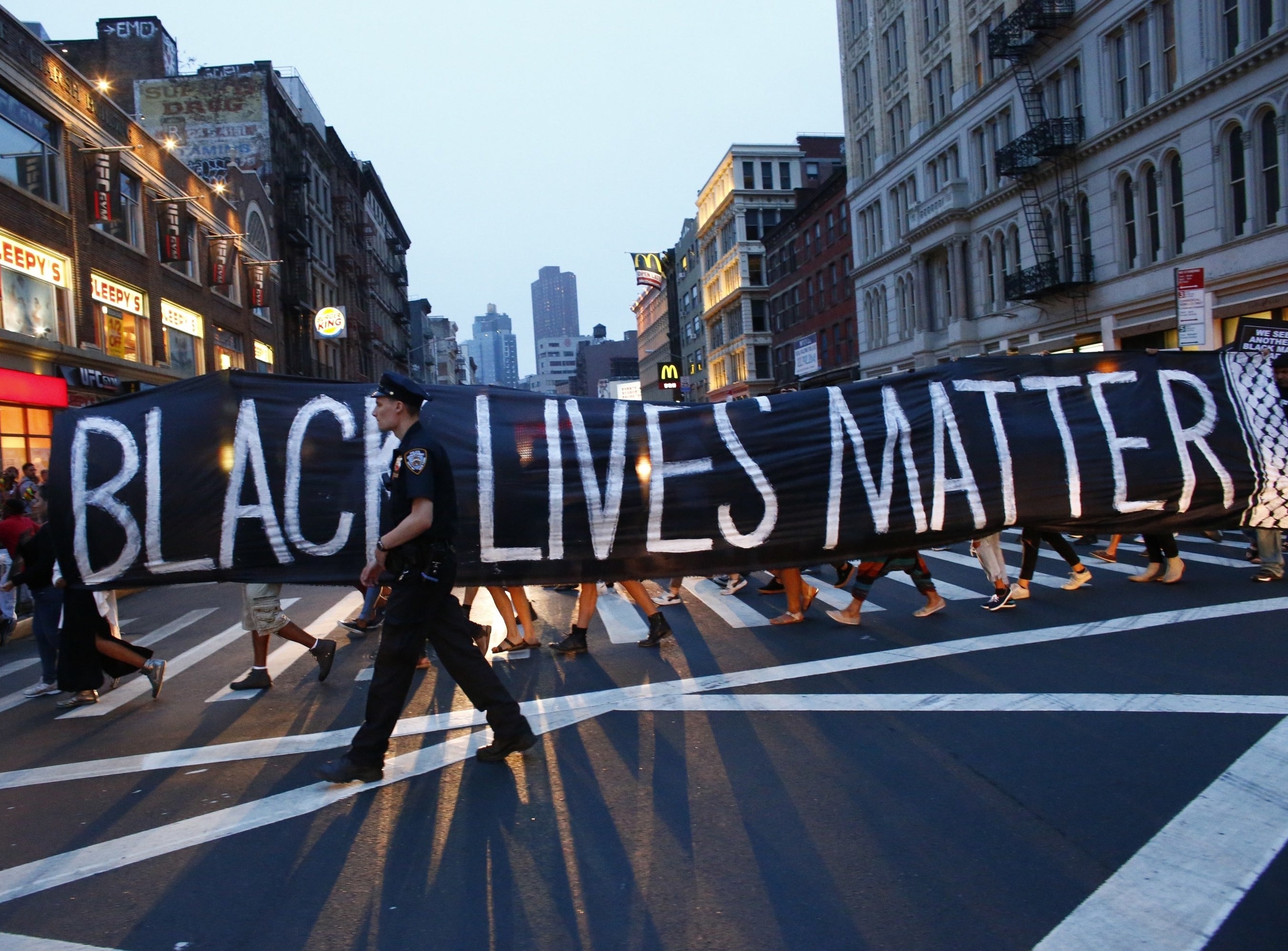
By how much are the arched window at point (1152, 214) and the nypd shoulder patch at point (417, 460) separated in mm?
27555

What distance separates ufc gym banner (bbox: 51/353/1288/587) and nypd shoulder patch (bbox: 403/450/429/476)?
1.69 metres

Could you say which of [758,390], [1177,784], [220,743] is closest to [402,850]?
[220,743]

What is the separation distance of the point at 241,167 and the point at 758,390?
4081 centimetres

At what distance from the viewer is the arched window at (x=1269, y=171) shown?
2198cm

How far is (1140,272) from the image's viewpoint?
2728 centimetres

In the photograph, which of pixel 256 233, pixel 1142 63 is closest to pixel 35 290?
pixel 256 233

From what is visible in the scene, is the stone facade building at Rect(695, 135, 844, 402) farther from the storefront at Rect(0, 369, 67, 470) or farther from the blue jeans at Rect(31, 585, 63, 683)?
the blue jeans at Rect(31, 585, 63, 683)

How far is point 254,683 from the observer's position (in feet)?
24.7

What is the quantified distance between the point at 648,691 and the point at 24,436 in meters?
20.7

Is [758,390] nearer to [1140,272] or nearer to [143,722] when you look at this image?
[1140,272]

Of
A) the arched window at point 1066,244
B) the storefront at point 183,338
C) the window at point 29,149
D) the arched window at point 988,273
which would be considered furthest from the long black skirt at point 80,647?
the arched window at point 988,273

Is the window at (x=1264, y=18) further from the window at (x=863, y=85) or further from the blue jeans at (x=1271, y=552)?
the window at (x=863, y=85)

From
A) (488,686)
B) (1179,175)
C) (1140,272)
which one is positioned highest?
(1179,175)

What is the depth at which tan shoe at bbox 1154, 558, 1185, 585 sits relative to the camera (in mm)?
9414
